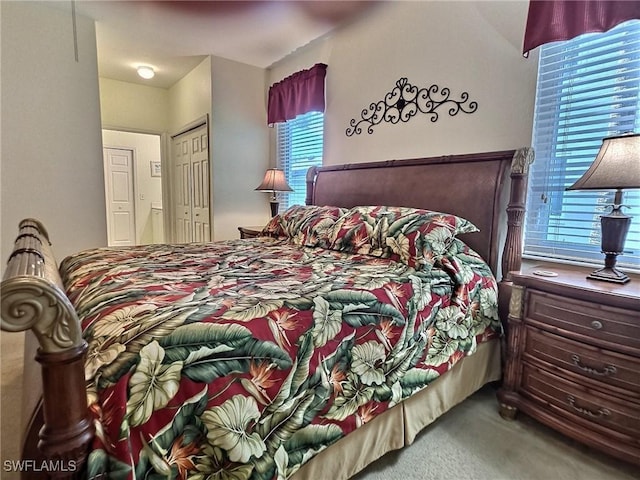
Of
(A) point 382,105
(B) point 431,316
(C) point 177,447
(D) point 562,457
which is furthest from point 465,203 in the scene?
(C) point 177,447

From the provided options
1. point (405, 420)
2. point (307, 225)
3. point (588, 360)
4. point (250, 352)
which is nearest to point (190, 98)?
point (307, 225)

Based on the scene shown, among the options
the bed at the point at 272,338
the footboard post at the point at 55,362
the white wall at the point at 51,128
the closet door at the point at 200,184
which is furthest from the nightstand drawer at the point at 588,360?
the white wall at the point at 51,128

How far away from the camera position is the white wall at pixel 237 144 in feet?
12.5

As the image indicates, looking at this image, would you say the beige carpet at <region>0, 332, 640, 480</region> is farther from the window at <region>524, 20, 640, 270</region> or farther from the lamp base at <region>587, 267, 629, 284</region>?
the window at <region>524, 20, 640, 270</region>

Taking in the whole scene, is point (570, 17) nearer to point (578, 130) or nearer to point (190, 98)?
point (578, 130)

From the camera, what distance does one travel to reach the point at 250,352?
936 millimetres

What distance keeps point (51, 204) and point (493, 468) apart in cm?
376

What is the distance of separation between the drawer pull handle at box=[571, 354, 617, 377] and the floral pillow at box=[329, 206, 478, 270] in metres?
0.70

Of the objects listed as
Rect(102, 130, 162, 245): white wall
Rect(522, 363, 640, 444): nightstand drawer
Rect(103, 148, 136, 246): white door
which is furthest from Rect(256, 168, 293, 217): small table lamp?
Rect(103, 148, 136, 246): white door

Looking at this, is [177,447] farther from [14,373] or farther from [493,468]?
[14,373]

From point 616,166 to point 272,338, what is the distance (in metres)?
1.51

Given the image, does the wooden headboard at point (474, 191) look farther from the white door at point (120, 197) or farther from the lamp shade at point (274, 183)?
the white door at point (120, 197)

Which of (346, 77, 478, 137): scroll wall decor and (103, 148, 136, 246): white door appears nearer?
(346, 77, 478, 137): scroll wall decor

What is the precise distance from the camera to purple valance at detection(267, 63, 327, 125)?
327cm
